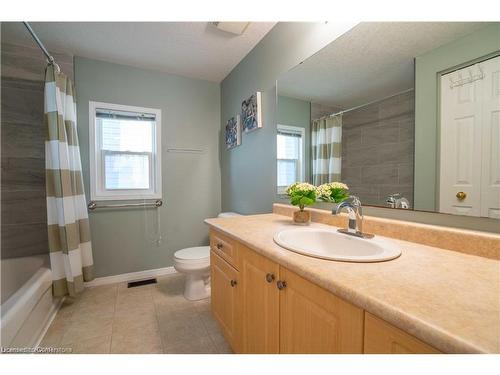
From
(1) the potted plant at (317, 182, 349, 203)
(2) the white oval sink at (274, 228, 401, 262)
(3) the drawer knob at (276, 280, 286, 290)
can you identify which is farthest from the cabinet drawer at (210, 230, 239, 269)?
(1) the potted plant at (317, 182, 349, 203)

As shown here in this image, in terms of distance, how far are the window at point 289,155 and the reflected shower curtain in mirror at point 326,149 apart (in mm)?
119

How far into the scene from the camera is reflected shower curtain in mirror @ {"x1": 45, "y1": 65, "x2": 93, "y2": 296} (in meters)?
1.80

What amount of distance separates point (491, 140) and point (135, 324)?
233 cm

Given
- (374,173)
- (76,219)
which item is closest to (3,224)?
(76,219)

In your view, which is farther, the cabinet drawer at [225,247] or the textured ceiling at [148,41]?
the textured ceiling at [148,41]

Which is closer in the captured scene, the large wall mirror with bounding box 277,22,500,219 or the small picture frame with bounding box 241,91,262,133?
the large wall mirror with bounding box 277,22,500,219

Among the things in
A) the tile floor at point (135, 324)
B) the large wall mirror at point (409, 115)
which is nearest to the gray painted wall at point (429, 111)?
the large wall mirror at point (409, 115)

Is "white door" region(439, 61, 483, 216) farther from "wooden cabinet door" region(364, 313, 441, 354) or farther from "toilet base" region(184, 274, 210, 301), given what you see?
"toilet base" region(184, 274, 210, 301)

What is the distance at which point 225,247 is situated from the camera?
1322mm

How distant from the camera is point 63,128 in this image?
1.83m

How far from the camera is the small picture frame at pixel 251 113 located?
201cm

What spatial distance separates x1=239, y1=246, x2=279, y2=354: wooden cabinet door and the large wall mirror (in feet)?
2.33

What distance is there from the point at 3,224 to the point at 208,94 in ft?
7.98

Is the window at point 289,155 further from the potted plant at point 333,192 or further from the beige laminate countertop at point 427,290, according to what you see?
the beige laminate countertop at point 427,290
